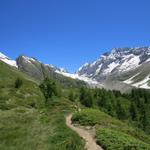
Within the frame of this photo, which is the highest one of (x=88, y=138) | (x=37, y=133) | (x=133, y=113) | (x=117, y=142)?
(x=133, y=113)

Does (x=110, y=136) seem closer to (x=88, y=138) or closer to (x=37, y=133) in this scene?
(x=88, y=138)

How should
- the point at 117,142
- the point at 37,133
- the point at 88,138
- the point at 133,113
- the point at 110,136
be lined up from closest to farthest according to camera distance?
the point at 117,142
the point at 110,136
the point at 88,138
the point at 37,133
the point at 133,113

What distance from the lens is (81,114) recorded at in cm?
5044

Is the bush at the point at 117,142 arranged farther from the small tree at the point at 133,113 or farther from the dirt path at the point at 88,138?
the small tree at the point at 133,113

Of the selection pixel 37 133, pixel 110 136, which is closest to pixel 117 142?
pixel 110 136

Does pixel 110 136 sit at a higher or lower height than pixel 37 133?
lower

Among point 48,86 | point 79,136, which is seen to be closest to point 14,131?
point 79,136

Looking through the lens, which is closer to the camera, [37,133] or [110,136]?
[110,136]

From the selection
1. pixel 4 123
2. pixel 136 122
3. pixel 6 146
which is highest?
pixel 136 122

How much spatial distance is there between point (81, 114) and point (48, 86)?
197ft

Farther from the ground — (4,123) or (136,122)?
(136,122)

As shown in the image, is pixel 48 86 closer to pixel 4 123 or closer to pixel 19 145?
pixel 4 123

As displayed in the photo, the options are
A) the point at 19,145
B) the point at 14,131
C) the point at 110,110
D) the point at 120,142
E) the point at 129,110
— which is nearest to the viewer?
the point at 120,142

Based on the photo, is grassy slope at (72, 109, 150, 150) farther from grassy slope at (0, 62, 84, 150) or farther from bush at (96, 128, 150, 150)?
grassy slope at (0, 62, 84, 150)
